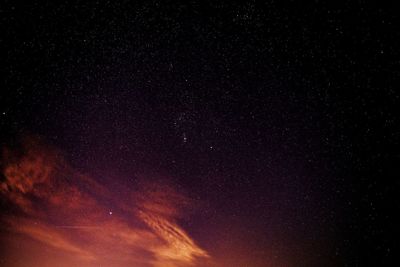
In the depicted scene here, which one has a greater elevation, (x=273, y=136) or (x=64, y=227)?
(x=273, y=136)

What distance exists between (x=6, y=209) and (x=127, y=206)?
11.7ft

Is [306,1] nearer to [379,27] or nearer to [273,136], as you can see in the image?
[379,27]

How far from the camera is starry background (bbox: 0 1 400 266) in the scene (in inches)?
84.4

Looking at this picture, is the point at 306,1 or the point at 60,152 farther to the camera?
the point at 60,152

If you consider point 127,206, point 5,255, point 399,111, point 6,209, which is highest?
point 399,111

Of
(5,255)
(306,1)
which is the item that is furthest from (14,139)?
(5,255)

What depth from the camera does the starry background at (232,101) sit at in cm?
214

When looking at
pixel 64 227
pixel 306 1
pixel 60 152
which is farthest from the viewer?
pixel 64 227

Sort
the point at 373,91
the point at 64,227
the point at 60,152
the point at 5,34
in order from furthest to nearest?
the point at 64,227 → the point at 60,152 → the point at 5,34 → the point at 373,91

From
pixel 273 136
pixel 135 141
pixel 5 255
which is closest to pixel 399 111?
pixel 273 136

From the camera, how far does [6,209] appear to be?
6754 millimetres

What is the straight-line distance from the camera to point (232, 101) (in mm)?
2816

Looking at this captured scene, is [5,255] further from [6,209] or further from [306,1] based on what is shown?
[306,1]

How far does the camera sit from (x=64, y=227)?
7.46 m
